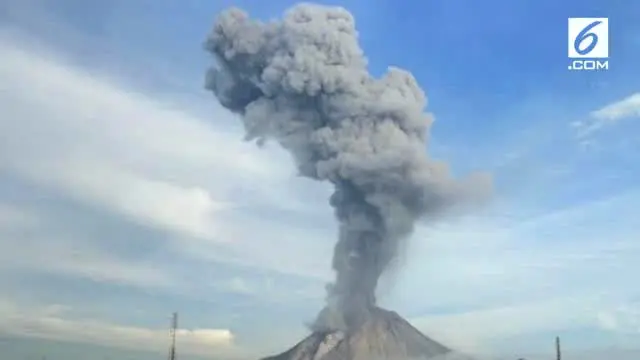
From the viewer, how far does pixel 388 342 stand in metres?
14.5

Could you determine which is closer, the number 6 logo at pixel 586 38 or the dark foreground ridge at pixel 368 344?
the number 6 logo at pixel 586 38

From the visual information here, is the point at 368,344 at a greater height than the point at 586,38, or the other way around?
the point at 586,38

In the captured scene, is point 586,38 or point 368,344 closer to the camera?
point 586,38

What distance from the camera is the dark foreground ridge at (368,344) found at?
42.1 ft

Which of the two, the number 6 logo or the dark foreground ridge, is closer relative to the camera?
the number 6 logo

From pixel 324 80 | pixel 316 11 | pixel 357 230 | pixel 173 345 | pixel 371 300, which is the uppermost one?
pixel 324 80

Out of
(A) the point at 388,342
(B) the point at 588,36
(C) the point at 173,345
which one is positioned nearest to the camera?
(B) the point at 588,36

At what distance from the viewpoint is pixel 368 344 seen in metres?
15.7

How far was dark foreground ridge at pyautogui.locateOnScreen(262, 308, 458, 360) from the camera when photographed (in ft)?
42.1

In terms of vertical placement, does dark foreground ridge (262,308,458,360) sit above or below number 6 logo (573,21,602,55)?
below

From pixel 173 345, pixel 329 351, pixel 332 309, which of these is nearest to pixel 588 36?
pixel 173 345

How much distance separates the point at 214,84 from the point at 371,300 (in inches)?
268

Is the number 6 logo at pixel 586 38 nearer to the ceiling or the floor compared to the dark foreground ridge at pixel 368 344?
nearer to the ceiling

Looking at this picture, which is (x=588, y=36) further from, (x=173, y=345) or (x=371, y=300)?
(x=371, y=300)
